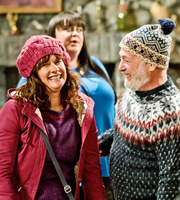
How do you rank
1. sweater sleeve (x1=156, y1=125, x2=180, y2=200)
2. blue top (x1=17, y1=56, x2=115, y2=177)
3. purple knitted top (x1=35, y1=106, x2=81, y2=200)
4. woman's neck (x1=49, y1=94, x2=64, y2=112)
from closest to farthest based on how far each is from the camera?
sweater sleeve (x1=156, y1=125, x2=180, y2=200) < purple knitted top (x1=35, y1=106, x2=81, y2=200) < woman's neck (x1=49, y1=94, x2=64, y2=112) < blue top (x1=17, y1=56, x2=115, y2=177)

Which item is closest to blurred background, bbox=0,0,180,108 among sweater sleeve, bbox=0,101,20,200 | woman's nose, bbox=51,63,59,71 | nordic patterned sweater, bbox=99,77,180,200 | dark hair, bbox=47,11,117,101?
dark hair, bbox=47,11,117,101

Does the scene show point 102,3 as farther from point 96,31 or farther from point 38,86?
point 38,86

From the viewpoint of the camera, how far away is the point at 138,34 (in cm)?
161

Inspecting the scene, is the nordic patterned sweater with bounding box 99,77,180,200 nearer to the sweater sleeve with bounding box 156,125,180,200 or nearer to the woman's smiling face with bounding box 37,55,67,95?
the sweater sleeve with bounding box 156,125,180,200

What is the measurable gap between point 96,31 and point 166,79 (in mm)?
3502

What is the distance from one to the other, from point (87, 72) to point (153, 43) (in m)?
0.75

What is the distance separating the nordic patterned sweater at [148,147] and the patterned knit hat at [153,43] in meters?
0.14

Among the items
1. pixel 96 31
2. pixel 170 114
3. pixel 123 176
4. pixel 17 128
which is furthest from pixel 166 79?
pixel 96 31

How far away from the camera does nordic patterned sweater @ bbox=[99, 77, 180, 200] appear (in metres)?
1.48

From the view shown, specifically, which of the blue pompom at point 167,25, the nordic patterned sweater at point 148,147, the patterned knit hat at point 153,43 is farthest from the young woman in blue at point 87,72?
the blue pompom at point 167,25

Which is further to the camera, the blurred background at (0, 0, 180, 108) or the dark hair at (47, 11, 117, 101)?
the blurred background at (0, 0, 180, 108)

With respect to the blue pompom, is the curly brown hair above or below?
below

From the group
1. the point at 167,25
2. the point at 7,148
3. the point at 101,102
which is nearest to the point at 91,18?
the point at 101,102

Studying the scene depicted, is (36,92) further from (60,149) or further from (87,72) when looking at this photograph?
(87,72)
